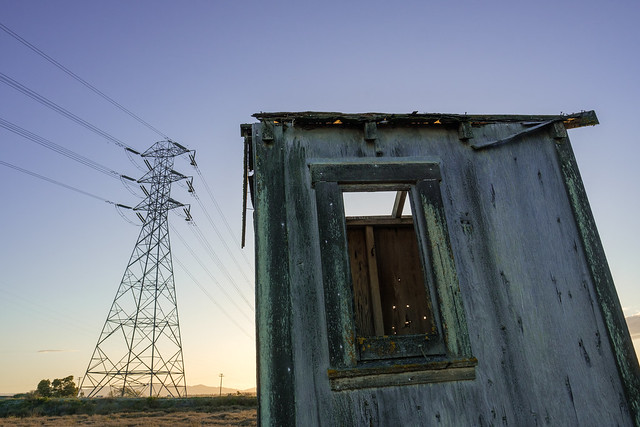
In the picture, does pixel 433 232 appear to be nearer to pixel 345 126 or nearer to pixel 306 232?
pixel 306 232

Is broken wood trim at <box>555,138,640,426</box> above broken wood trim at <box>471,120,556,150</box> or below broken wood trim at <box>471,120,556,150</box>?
below

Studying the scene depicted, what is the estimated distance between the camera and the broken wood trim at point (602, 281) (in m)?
3.52

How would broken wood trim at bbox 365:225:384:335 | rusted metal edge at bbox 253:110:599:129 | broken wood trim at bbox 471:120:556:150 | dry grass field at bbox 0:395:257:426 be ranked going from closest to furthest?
rusted metal edge at bbox 253:110:599:129 → broken wood trim at bbox 471:120:556:150 → broken wood trim at bbox 365:225:384:335 → dry grass field at bbox 0:395:257:426

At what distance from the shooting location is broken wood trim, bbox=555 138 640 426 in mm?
3520

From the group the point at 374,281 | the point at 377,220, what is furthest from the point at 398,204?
the point at 374,281

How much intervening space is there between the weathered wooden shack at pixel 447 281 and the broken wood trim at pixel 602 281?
1 centimetres

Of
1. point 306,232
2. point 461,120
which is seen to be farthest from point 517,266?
point 306,232

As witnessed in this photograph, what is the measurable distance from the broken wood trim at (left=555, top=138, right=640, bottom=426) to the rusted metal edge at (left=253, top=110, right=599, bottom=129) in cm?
35

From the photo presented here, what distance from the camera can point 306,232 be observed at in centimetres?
370

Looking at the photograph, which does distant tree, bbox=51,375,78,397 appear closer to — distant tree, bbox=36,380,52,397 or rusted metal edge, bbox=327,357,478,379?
distant tree, bbox=36,380,52,397

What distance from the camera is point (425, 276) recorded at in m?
3.72

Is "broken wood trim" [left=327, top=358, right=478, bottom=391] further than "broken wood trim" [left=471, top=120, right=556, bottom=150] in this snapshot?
No

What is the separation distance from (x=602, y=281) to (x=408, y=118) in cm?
266

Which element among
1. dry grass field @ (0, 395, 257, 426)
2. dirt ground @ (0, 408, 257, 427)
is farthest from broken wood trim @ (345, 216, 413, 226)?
dry grass field @ (0, 395, 257, 426)
